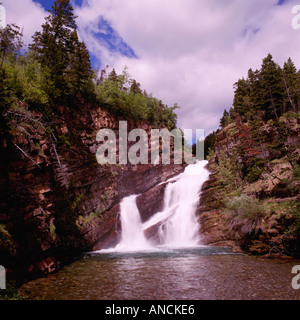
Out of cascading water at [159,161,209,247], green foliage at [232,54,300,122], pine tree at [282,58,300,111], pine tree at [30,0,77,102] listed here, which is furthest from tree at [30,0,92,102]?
pine tree at [282,58,300,111]

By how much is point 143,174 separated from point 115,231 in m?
9.53

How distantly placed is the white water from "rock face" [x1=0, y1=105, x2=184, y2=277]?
1206mm

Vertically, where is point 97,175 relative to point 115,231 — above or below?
above

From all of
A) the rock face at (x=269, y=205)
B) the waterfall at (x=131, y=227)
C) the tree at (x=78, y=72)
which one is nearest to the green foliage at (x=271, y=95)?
the rock face at (x=269, y=205)

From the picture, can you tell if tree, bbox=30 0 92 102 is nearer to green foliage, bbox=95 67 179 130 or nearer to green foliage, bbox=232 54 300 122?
green foliage, bbox=95 67 179 130

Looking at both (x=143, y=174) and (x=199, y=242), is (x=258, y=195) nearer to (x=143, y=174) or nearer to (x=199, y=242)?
(x=199, y=242)

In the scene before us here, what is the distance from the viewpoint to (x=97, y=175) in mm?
21797

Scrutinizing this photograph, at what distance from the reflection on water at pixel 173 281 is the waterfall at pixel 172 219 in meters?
9.13

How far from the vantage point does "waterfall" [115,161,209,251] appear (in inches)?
864

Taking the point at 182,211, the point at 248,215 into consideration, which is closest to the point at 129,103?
the point at 182,211

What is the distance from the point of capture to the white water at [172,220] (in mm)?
21844

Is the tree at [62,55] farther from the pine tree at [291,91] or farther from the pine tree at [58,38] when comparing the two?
the pine tree at [291,91]

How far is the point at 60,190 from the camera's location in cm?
1506
